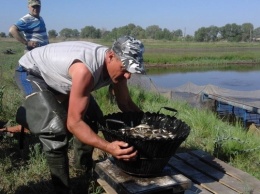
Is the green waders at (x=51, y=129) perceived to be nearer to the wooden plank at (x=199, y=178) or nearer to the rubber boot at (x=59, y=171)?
the rubber boot at (x=59, y=171)

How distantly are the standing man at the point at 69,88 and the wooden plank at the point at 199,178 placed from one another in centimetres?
80

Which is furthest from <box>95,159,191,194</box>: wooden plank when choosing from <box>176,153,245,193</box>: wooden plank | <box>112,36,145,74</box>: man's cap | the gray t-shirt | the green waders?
<box>112,36,145,74</box>: man's cap

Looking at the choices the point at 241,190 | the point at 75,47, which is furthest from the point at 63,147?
the point at 241,190

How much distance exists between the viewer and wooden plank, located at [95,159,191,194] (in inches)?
95.2

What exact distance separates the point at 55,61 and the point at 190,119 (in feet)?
11.2

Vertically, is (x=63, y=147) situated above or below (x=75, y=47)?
below

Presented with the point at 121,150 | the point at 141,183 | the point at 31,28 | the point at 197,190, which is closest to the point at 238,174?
the point at 197,190

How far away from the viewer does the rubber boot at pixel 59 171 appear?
2715mm

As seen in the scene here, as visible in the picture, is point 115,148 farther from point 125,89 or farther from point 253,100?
point 253,100

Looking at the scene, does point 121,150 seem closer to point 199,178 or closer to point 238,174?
point 199,178

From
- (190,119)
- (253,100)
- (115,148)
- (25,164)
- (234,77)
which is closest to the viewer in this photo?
(115,148)

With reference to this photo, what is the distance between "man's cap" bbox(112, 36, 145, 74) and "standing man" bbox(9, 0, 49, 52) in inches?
114

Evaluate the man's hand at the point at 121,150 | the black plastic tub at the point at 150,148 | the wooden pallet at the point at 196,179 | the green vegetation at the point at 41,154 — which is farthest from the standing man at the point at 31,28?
the man's hand at the point at 121,150

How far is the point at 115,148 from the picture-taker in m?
2.41
